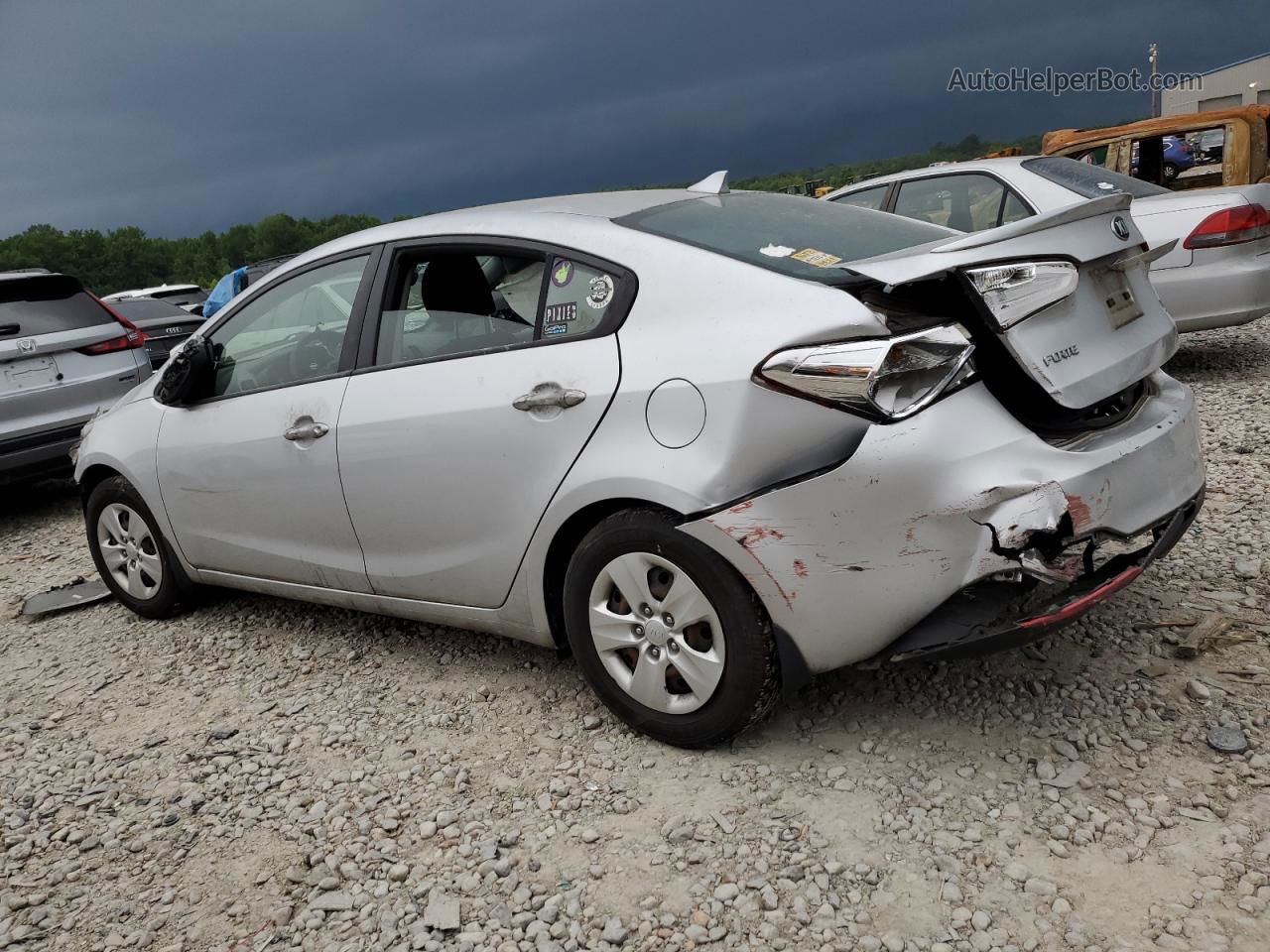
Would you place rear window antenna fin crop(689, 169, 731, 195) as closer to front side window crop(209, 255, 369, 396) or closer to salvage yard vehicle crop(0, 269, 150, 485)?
front side window crop(209, 255, 369, 396)

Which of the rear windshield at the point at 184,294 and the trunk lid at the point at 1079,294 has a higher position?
the rear windshield at the point at 184,294

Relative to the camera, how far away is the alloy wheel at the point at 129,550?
4.56 m

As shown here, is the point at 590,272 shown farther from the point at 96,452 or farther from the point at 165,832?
the point at 96,452

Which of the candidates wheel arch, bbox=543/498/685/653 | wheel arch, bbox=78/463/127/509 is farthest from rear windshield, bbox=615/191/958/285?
wheel arch, bbox=78/463/127/509

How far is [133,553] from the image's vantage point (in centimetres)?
464

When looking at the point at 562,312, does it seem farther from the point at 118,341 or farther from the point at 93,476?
the point at 118,341

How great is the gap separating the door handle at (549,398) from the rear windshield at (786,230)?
1.75ft

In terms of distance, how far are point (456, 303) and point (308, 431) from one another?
2.40 feet

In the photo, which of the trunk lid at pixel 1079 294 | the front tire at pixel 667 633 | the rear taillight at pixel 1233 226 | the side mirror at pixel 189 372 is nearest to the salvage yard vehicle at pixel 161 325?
the side mirror at pixel 189 372

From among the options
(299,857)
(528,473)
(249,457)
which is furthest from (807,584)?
(249,457)

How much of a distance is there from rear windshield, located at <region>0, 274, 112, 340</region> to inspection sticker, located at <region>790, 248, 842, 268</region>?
580cm

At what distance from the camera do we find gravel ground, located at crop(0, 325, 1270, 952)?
2.31 meters

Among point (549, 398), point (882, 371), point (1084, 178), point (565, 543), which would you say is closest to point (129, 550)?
point (565, 543)

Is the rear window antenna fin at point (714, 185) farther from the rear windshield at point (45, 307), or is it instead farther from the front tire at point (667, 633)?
the rear windshield at point (45, 307)
